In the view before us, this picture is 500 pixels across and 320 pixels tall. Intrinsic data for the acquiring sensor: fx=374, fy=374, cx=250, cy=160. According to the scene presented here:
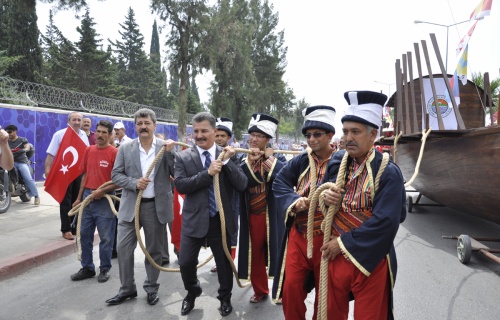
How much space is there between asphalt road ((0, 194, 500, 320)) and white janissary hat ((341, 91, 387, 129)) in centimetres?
207

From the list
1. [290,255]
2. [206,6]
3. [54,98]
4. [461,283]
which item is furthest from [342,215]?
[206,6]

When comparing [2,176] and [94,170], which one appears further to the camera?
[2,176]

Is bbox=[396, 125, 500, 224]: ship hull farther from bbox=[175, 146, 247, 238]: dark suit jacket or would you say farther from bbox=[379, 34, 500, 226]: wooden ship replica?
bbox=[175, 146, 247, 238]: dark suit jacket

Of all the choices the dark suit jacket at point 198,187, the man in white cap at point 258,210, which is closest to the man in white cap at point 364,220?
the dark suit jacket at point 198,187

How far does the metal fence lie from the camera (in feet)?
38.6

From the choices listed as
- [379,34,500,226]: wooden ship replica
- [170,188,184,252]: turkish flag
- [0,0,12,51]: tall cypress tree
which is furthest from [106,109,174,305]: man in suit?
[0,0,12,51]: tall cypress tree

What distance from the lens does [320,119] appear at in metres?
2.76

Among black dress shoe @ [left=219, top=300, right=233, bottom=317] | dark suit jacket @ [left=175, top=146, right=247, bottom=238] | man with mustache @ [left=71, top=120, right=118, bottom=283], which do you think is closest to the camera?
dark suit jacket @ [left=175, top=146, right=247, bottom=238]

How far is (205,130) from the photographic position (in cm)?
336

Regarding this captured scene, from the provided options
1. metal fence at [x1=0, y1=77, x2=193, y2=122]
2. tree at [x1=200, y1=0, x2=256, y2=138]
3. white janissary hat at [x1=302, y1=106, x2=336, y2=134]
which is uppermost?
tree at [x1=200, y1=0, x2=256, y2=138]

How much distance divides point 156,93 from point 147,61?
14.0ft

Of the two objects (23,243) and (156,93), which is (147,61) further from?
(23,243)

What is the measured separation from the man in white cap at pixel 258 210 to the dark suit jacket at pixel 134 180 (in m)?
0.77

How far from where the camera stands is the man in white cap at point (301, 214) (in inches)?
99.8
